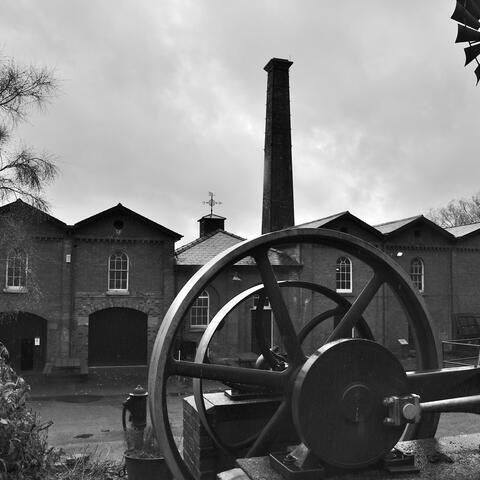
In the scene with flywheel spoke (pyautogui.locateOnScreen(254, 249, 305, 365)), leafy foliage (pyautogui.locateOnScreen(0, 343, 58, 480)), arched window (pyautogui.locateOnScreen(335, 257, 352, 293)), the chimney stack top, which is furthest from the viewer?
the chimney stack top

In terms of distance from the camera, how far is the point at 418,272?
2305 cm

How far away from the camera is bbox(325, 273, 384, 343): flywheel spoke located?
448 cm

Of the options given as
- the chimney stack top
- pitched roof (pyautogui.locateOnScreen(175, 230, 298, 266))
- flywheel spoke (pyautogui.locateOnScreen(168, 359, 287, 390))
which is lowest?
flywheel spoke (pyautogui.locateOnScreen(168, 359, 287, 390))

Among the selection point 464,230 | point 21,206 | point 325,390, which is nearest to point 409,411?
point 325,390

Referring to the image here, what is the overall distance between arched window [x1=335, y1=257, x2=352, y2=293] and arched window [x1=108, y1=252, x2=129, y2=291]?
833 centimetres

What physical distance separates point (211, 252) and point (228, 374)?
674 inches

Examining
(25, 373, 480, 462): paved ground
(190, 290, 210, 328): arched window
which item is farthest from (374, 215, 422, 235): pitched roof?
(25, 373, 480, 462): paved ground

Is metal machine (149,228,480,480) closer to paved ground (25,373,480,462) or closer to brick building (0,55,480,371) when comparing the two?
paved ground (25,373,480,462)

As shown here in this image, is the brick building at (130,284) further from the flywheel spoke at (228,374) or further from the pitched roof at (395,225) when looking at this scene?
the flywheel spoke at (228,374)

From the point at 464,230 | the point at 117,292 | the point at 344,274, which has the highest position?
the point at 464,230

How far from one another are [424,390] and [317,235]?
1.45 meters

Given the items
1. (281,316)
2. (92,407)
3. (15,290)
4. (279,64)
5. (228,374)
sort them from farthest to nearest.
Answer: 1. (279,64)
2. (15,290)
3. (92,407)
4. (281,316)
5. (228,374)

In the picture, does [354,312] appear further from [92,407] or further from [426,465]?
[92,407]

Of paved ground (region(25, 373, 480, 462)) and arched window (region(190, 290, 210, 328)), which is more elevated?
arched window (region(190, 290, 210, 328))
